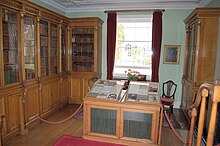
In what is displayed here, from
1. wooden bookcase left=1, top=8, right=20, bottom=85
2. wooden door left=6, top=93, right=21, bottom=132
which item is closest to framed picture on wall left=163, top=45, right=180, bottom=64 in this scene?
wooden bookcase left=1, top=8, right=20, bottom=85

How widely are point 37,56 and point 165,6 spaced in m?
4.08

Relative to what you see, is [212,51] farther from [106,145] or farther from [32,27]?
[32,27]

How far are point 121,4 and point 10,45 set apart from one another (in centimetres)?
354

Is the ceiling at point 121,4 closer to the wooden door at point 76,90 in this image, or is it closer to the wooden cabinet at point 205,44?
the wooden cabinet at point 205,44

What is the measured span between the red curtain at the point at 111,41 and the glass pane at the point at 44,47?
2.12 metres

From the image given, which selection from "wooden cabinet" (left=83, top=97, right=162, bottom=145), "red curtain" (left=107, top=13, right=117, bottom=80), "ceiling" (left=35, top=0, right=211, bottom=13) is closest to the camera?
"wooden cabinet" (left=83, top=97, right=162, bottom=145)

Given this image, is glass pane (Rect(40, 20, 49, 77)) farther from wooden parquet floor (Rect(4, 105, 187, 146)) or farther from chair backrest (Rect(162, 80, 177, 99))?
chair backrest (Rect(162, 80, 177, 99))

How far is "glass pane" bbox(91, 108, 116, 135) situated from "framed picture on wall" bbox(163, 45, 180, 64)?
3202mm

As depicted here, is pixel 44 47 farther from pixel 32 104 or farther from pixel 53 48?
pixel 32 104

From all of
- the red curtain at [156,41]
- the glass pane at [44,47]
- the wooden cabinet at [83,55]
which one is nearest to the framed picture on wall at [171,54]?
the red curtain at [156,41]

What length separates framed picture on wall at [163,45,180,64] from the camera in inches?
208

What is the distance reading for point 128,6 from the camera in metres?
5.39

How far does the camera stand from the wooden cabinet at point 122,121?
112 inches

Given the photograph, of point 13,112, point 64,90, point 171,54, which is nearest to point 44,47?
point 64,90
